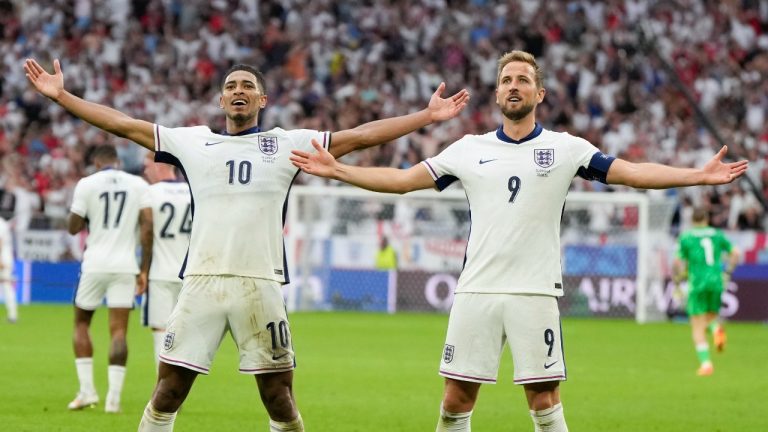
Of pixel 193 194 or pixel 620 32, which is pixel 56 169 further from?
pixel 193 194

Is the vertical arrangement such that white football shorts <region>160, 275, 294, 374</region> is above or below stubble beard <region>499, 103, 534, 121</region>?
below

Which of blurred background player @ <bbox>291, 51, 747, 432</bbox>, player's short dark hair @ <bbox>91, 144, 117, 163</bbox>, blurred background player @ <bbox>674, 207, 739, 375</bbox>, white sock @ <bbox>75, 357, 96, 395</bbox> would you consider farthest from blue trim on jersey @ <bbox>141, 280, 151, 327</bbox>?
blurred background player @ <bbox>674, 207, 739, 375</bbox>

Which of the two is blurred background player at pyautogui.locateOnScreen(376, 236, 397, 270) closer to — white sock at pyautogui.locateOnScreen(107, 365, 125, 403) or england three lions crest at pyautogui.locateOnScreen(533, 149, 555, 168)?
white sock at pyautogui.locateOnScreen(107, 365, 125, 403)

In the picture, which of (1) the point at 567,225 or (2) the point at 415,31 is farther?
(2) the point at 415,31

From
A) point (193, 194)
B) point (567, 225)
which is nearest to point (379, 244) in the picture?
→ point (567, 225)

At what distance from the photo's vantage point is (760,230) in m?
29.6

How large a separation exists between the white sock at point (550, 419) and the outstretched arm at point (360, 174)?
145 centimetres

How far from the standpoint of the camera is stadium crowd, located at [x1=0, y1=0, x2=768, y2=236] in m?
31.6

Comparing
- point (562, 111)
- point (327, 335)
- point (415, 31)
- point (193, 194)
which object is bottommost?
point (327, 335)

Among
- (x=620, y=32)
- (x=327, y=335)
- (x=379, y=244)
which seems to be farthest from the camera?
(x=620, y=32)

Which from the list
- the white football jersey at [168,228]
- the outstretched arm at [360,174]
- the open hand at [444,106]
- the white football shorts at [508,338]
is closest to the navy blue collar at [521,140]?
the open hand at [444,106]

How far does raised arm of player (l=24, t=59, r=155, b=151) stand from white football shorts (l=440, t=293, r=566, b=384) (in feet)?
6.97

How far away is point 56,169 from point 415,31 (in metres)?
10.4

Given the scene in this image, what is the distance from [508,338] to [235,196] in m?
1.75
